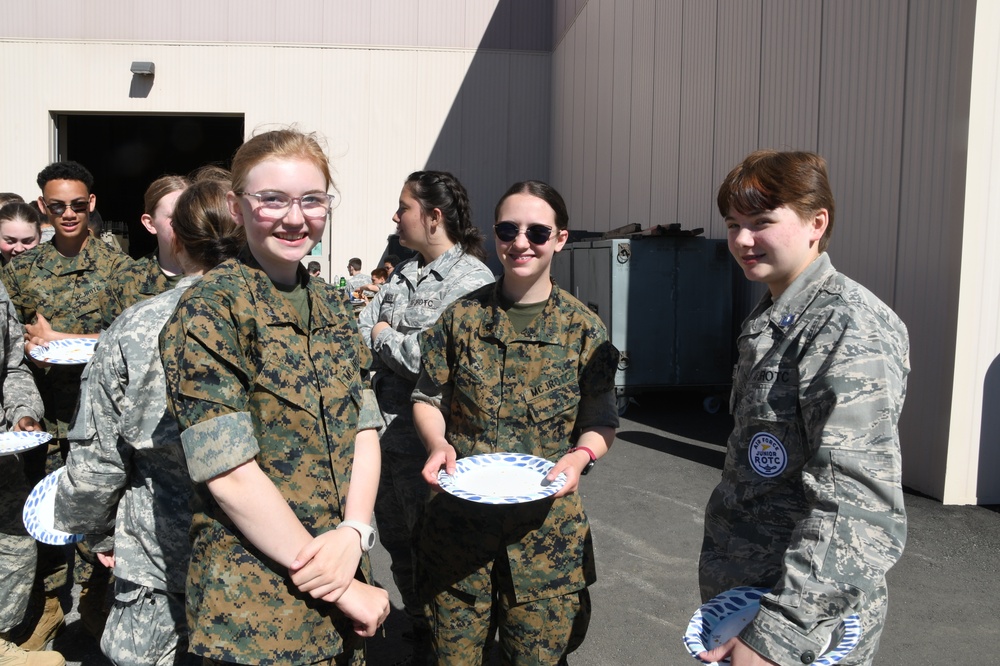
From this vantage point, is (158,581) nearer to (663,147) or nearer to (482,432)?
(482,432)

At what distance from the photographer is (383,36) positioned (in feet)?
61.5

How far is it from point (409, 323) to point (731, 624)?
6.57 feet

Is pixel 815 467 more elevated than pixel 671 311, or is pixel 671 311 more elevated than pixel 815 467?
pixel 815 467

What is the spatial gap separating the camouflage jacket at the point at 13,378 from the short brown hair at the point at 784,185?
286 centimetres

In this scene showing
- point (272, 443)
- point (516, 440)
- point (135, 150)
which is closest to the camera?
point (272, 443)

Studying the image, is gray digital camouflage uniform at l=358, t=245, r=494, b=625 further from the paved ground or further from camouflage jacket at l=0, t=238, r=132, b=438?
camouflage jacket at l=0, t=238, r=132, b=438

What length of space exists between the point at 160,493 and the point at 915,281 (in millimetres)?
5505

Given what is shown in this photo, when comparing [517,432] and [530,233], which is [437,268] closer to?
[530,233]

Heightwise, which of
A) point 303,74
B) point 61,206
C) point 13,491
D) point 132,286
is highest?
point 303,74

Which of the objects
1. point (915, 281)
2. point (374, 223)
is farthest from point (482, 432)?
point (374, 223)

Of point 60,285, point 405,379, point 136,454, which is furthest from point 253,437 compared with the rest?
point 60,285

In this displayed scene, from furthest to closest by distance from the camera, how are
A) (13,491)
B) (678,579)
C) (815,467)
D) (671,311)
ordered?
Result: (671,311) → (678,579) → (13,491) → (815,467)

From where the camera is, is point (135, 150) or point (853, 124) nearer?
point (853, 124)

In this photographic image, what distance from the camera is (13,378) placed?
10.8ft
